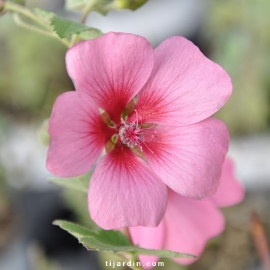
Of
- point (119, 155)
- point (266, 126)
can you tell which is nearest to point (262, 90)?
point (266, 126)

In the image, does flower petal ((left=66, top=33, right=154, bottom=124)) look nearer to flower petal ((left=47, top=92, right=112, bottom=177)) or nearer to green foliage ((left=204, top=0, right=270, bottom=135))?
flower petal ((left=47, top=92, right=112, bottom=177))

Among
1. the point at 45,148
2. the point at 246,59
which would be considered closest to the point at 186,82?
the point at 246,59

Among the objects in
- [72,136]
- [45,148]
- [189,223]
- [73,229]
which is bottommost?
[45,148]

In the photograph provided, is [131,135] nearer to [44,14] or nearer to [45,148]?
[44,14]

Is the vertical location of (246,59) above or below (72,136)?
below

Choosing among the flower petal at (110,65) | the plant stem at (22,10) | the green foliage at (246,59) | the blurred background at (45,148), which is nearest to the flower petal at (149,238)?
the flower petal at (110,65)

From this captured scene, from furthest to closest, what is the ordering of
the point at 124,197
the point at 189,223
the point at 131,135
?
the point at 189,223, the point at 131,135, the point at 124,197

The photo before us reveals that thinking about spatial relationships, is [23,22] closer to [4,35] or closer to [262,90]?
[262,90]
